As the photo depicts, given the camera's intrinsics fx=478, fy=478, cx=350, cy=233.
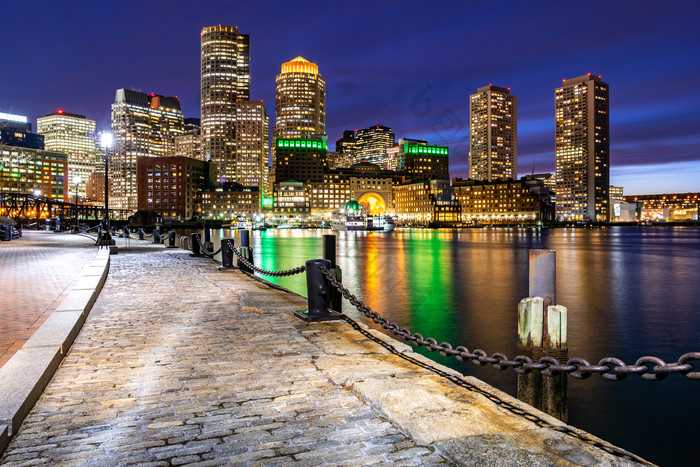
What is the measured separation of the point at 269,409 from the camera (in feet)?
15.7

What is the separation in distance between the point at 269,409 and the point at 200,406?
0.74 metres

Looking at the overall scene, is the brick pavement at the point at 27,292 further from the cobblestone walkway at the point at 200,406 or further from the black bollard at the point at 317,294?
the black bollard at the point at 317,294

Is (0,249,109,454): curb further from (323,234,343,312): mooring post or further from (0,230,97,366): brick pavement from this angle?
(323,234,343,312): mooring post

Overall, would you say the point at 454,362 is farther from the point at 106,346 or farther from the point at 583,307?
the point at 583,307

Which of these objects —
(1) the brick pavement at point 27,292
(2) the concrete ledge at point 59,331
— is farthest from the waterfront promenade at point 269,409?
(1) the brick pavement at point 27,292

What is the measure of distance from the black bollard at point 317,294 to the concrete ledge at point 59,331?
3926mm

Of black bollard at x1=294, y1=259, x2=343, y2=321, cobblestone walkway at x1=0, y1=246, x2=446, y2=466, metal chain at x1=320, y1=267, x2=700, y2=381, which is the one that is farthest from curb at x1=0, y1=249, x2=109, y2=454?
metal chain at x1=320, y1=267, x2=700, y2=381

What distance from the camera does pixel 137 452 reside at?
3932mm

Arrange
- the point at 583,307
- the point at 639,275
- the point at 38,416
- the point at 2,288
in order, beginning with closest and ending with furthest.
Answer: the point at 38,416 < the point at 2,288 < the point at 583,307 < the point at 639,275

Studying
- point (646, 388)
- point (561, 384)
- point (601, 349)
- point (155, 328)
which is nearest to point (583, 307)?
point (601, 349)

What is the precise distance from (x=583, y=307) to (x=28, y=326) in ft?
66.7

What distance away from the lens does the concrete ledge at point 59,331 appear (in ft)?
21.4

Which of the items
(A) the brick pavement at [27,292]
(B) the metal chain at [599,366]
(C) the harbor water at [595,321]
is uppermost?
(B) the metal chain at [599,366]

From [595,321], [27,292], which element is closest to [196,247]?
[27,292]
